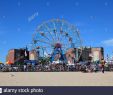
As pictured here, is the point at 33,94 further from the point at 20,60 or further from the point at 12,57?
the point at 12,57

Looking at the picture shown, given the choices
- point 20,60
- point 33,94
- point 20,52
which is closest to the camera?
point 33,94

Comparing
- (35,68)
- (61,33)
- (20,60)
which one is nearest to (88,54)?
(20,60)

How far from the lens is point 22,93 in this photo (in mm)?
11078

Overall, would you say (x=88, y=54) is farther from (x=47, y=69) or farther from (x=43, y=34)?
(x=47, y=69)

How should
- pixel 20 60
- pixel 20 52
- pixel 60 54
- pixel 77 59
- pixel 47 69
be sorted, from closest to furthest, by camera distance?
pixel 47 69
pixel 60 54
pixel 77 59
pixel 20 60
pixel 20 52

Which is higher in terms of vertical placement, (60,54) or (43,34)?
(43,34)

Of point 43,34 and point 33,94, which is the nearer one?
point 33,94

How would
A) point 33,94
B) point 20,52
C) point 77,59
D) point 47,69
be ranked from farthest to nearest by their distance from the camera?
point 20,52 < point 77,59 < point 47,69 < point 33,94

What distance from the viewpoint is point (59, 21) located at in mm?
78938

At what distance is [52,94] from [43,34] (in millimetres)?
67180

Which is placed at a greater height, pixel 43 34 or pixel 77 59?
pixel 43 34

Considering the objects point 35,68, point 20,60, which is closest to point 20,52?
point 20,60

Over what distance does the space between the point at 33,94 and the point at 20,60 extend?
3970 inches

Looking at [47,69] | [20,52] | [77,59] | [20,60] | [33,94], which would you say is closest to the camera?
[33,94]
